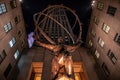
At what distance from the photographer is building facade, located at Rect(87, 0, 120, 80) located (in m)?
17.4

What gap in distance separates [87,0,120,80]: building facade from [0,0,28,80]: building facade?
1600cm

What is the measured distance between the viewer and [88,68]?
22.6 metres

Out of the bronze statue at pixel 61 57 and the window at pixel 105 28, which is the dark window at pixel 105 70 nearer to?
the window at pixel 105 28

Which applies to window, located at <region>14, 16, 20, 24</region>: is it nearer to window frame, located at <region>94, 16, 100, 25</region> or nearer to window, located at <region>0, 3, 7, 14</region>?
window, located at <region>0, 3, 7, 14</region>

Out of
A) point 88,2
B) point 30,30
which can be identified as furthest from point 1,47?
point 88,2

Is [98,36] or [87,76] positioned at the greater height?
[98,36]

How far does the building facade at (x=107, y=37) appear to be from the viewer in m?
17.4

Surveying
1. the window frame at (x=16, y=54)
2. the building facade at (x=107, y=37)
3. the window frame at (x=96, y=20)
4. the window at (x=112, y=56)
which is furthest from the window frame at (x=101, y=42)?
the window frame at (x=16, y=54)

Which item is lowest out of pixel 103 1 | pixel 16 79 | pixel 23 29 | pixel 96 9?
pixel 16 79

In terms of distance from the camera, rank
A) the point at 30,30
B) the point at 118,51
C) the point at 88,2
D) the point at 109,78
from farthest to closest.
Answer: the point at 30,30 → the point at 88,2 → the point at 109,78 → the point at 118,51

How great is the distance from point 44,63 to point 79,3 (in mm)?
18967

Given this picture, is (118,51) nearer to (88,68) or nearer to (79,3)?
(88,68)

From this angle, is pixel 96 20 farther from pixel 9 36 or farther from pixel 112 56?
pixel 9 36

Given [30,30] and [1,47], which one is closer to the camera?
[1,47]
